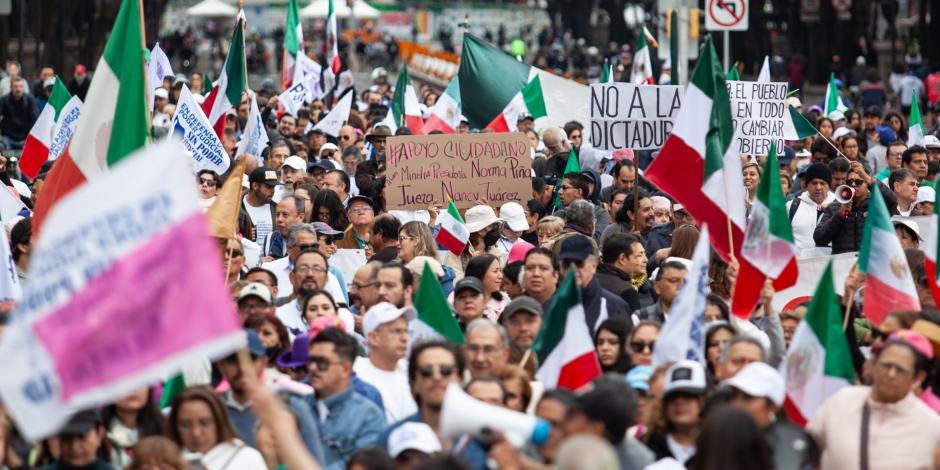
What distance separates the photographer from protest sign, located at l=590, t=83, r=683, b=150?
44.7 ft

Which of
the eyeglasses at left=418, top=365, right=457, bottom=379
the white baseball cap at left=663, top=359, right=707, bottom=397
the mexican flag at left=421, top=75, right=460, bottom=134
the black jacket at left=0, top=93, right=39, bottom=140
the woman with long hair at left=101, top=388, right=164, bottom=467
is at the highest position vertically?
the white baseball cap at left=663, top=359, right=707, bottom=397

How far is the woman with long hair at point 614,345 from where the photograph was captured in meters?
8.63

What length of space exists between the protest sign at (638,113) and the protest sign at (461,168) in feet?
2.06

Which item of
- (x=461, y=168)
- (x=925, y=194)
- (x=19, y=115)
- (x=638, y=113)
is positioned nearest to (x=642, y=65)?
(x=19, y=115)

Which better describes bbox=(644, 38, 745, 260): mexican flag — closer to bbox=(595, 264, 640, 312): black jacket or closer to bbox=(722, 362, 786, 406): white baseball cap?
bbox=(595, 264, 640, 312): black jacket

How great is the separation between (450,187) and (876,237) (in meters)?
5.31

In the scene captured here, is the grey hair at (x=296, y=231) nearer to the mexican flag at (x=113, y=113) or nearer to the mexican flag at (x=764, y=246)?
the mexican flag at (x=113, y=113)

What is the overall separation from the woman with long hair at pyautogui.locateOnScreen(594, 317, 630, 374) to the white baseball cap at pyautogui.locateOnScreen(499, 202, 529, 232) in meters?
3.47

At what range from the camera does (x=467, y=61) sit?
18.4 m

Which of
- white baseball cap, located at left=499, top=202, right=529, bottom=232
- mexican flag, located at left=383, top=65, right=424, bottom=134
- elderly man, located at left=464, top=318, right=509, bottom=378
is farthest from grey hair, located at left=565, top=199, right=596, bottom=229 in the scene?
mexican flag, located at left=383, top=65, right=424, bottom=134

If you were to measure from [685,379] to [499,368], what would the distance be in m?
0.80

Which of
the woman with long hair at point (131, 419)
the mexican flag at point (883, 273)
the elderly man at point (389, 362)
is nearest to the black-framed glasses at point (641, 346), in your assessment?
the elderly man at point (389, 362)

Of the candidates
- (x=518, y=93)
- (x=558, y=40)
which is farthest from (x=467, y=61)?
(x=558, y=40)

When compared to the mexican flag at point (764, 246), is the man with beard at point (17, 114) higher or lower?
lower
